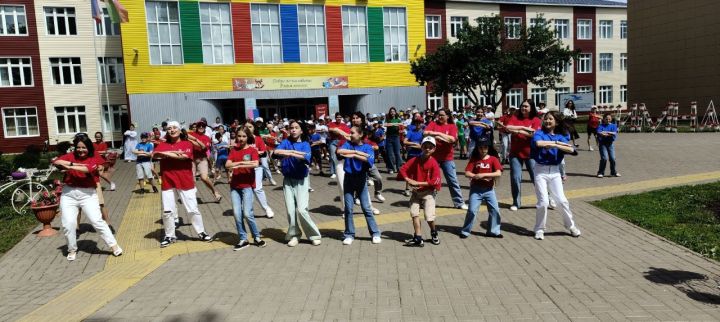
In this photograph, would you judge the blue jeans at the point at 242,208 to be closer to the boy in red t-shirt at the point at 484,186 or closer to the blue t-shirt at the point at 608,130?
the boy in red t-shirt at the point at 484,186

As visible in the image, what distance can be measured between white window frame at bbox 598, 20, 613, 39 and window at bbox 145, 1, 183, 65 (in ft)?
135

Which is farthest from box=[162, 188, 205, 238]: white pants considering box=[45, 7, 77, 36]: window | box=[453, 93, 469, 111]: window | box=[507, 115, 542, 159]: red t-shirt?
box=[453, 93, 469, 111]: window

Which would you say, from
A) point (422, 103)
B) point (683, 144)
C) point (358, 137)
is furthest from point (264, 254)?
point (422, 103)

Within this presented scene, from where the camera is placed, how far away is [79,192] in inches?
278

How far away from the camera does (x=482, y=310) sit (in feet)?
15.5

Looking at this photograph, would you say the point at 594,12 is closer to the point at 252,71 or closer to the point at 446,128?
the point at 252,71

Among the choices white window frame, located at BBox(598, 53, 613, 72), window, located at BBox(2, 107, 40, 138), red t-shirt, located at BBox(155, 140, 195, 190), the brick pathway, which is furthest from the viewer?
white window frame, located at BBox(598, 53, 613, 72)

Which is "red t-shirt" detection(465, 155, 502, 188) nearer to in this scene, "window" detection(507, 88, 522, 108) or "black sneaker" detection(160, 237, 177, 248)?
"black sneaker" detection(160, 237, 177, 248)

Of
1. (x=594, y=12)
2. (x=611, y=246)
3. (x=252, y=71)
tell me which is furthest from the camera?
(x=594, y=12)

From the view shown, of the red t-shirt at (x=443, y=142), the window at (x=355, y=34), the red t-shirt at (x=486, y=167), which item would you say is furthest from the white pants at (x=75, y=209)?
the window at (x=355, y=34)

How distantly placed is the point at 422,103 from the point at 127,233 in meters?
29.7

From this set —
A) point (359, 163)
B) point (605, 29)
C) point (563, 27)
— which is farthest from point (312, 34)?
point (605, 29)

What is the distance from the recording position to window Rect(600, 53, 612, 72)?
50750mm

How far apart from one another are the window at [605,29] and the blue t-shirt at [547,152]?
49640 mm
